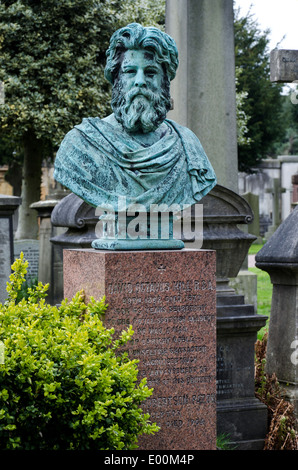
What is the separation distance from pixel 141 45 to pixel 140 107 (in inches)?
15.0

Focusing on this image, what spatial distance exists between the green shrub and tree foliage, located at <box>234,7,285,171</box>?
79.2 ft

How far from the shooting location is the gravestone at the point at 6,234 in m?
9.59

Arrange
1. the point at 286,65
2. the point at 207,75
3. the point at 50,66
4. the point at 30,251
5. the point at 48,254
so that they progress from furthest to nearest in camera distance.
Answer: the point at 50,66 → the point at 30,251 → the point at 48,254 → the point at 207,75 → the point at 286,65

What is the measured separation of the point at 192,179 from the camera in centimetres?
500

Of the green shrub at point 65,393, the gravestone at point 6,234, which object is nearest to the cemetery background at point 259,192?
the gravestone at point 6,234

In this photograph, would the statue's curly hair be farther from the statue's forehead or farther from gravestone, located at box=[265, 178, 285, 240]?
gravestone, located at box=[265, 178, 285, 240]

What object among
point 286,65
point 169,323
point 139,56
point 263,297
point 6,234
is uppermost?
point 286,65

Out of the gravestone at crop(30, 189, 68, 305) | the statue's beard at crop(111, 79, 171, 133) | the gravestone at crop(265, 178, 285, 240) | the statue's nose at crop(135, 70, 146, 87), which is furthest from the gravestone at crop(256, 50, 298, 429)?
the gravestone at crop(265, 178, 285, 240)

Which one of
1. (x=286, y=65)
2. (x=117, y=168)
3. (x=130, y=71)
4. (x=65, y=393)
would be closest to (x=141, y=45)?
(x=130, y=71)

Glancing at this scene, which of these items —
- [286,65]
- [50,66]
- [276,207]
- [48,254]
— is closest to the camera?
[286,65]

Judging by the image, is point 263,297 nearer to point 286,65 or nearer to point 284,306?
point 286,65

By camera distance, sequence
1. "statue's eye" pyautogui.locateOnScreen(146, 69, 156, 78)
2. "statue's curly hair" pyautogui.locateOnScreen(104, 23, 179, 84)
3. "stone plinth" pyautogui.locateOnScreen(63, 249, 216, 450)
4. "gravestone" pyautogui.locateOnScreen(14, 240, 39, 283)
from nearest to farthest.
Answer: "stone plinth" pyautogui.locateOnScreen(63, 249, 216, 450), "statue's curly hair" pyautogui.locateOnScreen(104, 23, 179, 84), "statue's eye" pyautogui.locateOnScreen(146, 69, 156, 78), "gravestone" pyautogui.locateOnScreen(14, 240, 39, 283)

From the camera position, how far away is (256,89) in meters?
29.0

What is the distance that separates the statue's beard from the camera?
484cm
